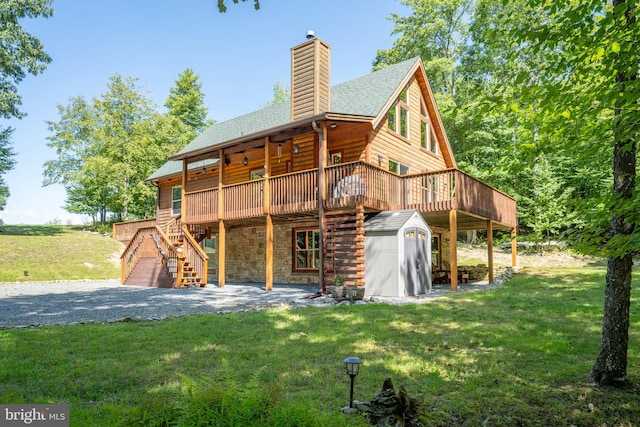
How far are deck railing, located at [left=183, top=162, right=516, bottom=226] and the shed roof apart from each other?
394 mm

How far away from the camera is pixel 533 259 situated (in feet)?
71.6

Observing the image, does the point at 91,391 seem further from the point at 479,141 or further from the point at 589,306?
the point at 479,141

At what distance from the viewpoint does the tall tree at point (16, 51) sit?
2448 centimetres

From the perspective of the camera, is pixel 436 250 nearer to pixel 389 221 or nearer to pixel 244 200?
pixel 389 221

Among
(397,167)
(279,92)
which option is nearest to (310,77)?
(397,167)

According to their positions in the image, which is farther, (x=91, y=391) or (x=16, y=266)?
(x=16, y=266)

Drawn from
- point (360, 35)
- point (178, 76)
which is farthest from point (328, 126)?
point (178, 76)

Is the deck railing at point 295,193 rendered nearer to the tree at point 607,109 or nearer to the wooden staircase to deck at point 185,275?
the wooden staircase to deck at point 185,275

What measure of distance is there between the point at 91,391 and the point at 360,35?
17.7 metres

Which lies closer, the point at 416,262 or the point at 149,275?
the point at 416,262

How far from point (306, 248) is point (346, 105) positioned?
19.3ft

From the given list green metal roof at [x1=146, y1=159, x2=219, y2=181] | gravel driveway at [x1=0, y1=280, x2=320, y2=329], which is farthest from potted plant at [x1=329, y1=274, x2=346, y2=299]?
green metal roof at [x1=146, y1=159, x2=219, y2=181]

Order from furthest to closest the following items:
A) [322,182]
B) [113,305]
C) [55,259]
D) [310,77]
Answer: [55,259], [310,77], [322,182], [113,305]

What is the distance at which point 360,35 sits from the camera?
60.7 ft
